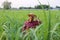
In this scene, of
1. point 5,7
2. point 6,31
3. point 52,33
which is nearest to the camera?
point 52,33

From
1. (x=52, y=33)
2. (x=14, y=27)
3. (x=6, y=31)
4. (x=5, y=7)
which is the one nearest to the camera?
(x=52, y=33)

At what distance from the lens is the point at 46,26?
1.47 m

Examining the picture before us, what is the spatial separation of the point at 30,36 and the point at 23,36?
0.32 ft

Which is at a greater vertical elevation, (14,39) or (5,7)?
(5,7)

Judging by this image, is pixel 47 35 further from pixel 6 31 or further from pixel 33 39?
pixel 6 31

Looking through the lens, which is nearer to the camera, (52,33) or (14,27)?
(52,33)

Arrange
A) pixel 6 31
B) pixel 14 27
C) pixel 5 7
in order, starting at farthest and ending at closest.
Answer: pixel 5 7, pixel 14 27, pixel 6 31

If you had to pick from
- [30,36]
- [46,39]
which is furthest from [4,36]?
[46,39]

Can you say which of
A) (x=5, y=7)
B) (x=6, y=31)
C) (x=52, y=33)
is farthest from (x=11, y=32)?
(x=5, y=7)

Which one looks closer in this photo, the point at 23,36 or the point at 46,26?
the point at 46,26

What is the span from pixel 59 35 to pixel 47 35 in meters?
0.09

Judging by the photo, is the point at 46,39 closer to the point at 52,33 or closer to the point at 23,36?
the point at 52,33

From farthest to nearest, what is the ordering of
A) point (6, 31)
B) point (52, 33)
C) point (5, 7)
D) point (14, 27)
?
point (5, 7), point (14, 27), point (6, 31), point (52, 33)

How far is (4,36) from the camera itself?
5.18 ft
